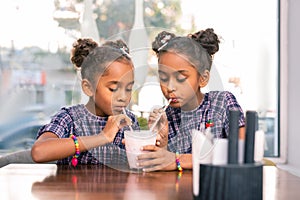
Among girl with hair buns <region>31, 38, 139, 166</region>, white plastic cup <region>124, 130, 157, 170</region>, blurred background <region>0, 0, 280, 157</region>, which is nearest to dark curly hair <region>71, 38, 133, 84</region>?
girl with hair buns <region>31, 38, 139, 166</region>

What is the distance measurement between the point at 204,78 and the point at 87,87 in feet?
1.30

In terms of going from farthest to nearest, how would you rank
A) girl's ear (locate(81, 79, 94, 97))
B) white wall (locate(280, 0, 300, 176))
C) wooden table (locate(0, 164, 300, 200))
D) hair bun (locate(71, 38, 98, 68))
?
white wall (locate(280, 0, 300, 176)) < hair bun (locate(71, 38, 98, 68)) < girl's ear (locate(81, 79, 94, 97)) < wooden table (locate(0, 164, 300, 200))

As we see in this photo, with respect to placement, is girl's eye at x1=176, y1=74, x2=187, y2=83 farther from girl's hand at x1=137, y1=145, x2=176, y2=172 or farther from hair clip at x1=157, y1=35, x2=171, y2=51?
girl's hand at x1=137, y1=145, x2=176, y2=172

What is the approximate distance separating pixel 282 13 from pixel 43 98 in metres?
1.75

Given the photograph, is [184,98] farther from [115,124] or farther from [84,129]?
[84,129]

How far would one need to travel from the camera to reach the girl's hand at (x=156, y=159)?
1541 millimetres

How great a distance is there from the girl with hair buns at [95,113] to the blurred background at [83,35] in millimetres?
1783

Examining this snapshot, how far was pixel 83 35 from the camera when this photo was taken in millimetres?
3645

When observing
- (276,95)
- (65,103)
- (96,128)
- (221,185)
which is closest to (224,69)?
(276,95)

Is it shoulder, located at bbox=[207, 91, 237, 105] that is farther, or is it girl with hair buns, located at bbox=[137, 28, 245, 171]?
shoulder, located at bbox=[207, 91, 237, 105]

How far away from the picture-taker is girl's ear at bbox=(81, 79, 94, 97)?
1742 millimetres

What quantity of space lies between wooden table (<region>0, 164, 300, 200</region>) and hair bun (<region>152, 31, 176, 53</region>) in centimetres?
39

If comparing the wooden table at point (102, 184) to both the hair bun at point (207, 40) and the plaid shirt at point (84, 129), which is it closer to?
the plaid shirt at point (84, 129)

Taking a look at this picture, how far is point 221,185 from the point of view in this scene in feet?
3.25
